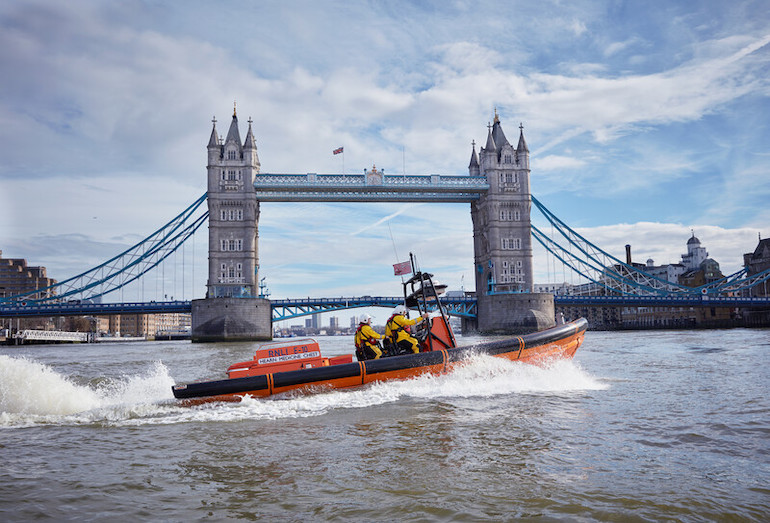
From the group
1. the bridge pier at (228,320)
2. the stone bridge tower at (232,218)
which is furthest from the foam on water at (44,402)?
the stone bridge tower at (232,218)

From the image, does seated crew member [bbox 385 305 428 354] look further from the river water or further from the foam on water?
the foam on water

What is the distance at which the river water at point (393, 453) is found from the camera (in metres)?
4.27

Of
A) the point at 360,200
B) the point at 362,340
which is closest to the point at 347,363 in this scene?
the point at 362,340

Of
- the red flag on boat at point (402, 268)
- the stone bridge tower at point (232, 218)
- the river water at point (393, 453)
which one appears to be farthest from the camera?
the stone bridge tower at point (232, 218)

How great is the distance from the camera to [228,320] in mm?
47625

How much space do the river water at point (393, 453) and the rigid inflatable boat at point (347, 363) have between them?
0.28 metres

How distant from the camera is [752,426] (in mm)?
6863

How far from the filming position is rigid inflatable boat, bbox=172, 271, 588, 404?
373 inches

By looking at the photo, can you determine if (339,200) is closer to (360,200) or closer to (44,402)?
(360,200)

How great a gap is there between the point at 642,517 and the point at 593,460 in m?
1.45

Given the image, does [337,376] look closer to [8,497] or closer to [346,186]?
[8,497]

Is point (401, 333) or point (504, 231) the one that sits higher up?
point (504, 231)

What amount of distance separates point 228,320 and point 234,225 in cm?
1030

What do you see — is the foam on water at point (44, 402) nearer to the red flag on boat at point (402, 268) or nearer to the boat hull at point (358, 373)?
the boat hull at point (358, 373)
